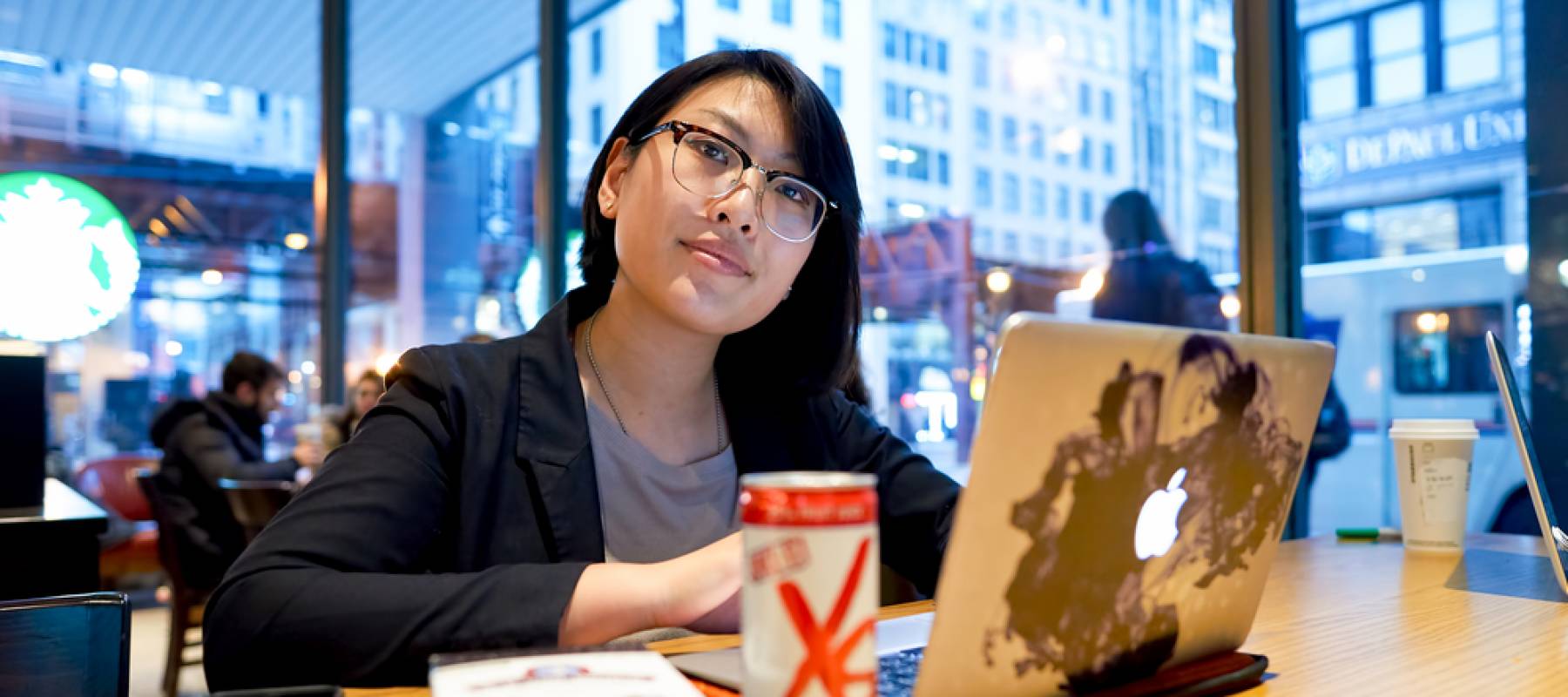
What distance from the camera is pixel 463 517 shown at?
1192 mm

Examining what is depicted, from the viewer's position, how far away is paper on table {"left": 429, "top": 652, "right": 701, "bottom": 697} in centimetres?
69

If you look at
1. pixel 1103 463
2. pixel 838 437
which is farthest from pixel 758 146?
pixel 1103 463

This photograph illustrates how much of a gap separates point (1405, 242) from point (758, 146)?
186cm

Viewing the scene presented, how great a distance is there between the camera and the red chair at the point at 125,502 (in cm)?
518

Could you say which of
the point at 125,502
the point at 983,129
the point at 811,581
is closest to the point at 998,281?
the point at 983,129

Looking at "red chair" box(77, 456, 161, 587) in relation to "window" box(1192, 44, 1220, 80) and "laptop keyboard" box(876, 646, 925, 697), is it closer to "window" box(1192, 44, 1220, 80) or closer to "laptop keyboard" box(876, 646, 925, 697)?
"window" box(1192, 44, 1220, 80)

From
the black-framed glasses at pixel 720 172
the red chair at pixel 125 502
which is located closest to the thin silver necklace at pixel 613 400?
the black-framed glasses at pixel 720 172

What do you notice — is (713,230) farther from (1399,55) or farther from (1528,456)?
(1399,55)

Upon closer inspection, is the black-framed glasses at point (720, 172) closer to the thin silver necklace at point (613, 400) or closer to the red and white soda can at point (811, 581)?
the thin silver necklace at point (613, 400)

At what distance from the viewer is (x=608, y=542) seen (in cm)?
132

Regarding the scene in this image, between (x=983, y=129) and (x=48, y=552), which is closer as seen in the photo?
(x=48, y=552)

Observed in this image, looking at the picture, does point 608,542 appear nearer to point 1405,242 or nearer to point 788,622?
point 788,622

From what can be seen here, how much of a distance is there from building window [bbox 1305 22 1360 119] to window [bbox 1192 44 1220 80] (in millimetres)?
207

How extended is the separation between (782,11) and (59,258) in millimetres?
3694
